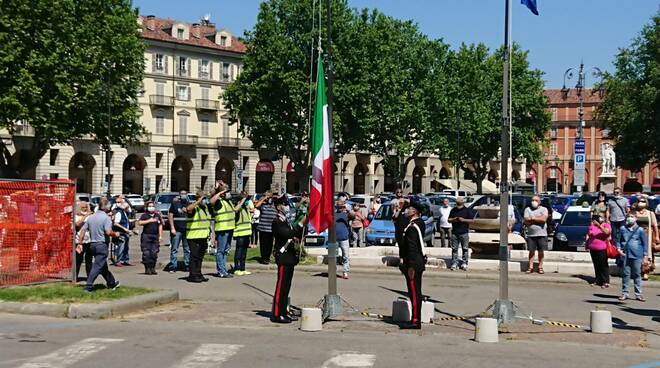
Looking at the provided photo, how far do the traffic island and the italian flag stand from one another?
3299mm

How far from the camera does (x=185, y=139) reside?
271ft

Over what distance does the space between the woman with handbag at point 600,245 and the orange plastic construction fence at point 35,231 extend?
10.6 m

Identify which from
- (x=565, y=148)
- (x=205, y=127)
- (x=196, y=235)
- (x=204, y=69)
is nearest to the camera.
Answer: (x=196, y=235)

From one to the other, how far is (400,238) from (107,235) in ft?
18.4

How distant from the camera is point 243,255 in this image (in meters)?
20.6

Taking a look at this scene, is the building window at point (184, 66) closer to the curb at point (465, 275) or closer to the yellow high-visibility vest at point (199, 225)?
the curb at point (465, 275)

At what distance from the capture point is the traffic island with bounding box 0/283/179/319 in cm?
1351

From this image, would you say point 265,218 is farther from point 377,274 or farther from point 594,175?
point 594,175

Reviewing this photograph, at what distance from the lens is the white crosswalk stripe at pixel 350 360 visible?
972cm

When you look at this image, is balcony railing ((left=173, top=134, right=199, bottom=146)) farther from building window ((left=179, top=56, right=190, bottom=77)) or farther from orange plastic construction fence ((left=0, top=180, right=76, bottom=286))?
orange plastic construction fence ((left=0, top=180, right=76, bottom=286))

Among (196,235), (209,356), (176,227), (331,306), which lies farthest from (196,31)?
(209,356)

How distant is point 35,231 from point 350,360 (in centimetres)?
870

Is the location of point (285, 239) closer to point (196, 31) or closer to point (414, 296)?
point (414, 296)

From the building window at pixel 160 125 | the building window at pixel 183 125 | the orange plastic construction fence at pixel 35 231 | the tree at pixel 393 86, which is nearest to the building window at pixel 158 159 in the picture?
the building window at pixel 160 125
